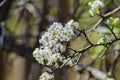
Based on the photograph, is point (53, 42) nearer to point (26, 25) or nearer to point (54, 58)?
point (54, 58)

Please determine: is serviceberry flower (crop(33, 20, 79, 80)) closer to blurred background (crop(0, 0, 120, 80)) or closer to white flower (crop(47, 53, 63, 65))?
white flower (crop(47, 53, 63, 65))

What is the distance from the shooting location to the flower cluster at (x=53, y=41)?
109 cm

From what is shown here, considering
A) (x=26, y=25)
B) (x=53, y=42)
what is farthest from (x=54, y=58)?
(x=26, y=25)

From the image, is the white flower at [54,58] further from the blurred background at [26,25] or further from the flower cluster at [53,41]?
the blurred background at [26,25]

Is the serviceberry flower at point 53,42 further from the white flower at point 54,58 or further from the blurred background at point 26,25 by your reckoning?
the blurred background at point 26,25

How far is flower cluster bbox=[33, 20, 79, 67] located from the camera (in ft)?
3.58

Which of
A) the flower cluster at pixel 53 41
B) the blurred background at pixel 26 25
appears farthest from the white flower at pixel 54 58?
the blurred background at pixel 26 25

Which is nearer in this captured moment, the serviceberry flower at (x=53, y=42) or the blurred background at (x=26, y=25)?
the serviceberry flower at (x=53, y=42)

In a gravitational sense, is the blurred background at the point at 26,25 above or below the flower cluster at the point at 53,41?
above

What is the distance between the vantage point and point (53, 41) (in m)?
1.10

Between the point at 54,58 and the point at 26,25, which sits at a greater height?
the point at 26,25

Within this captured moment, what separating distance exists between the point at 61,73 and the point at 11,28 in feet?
4.29

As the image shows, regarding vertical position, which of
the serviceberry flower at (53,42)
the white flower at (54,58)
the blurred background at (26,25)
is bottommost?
the white flower at (54,58)

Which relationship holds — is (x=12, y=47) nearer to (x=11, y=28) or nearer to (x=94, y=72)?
(x=11, y=28)
